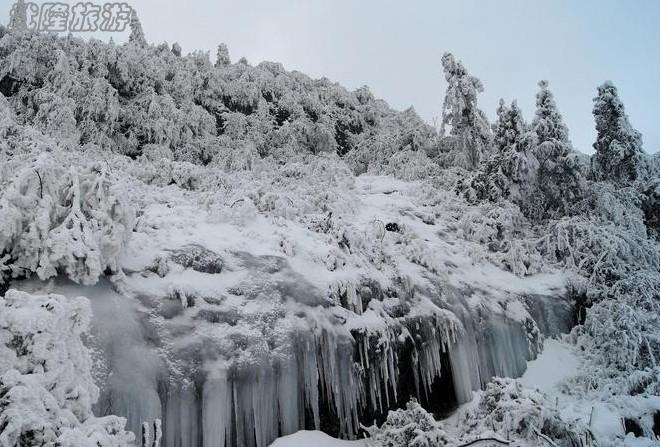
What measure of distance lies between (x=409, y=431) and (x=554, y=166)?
11280 mm

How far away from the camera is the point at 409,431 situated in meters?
7.10

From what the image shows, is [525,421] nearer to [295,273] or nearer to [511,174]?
[295,273]

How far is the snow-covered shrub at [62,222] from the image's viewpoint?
18.6 feet

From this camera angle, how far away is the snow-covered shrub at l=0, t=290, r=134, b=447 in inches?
127

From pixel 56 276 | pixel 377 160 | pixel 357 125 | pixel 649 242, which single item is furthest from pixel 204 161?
pixel 649 242

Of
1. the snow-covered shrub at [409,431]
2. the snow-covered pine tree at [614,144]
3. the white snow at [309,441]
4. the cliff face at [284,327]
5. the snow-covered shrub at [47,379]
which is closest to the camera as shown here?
the snow-covered shrub at [47,379]

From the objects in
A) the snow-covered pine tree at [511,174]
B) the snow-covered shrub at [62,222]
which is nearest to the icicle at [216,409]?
the snow-covered shrub at [62,222]

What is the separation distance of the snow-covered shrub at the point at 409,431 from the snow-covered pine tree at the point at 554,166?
10.2 m

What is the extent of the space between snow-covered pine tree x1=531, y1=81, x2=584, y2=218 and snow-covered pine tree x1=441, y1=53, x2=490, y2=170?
362 cm

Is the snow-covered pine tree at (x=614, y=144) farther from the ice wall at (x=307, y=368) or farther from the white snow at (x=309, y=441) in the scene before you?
the white snow at (x=309, y=441)

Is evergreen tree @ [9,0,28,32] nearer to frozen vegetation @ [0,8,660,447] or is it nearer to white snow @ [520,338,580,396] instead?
frozen vegetation @ [0,8,660,447]

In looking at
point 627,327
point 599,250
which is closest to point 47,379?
point 627,327

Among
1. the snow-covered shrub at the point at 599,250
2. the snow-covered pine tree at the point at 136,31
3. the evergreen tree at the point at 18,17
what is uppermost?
the snow-covered pine tree at the point at 136,31

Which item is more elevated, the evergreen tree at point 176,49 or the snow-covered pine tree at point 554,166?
the evergreen tree at point 176,49
